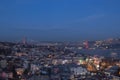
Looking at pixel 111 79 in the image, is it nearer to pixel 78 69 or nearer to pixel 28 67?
pixel 78 69

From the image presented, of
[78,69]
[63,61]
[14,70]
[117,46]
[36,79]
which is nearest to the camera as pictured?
[36,79]

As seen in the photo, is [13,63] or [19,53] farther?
[19,53]

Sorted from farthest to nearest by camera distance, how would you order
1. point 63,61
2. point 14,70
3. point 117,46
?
point 117,46 → point 63,61 → point 14,70

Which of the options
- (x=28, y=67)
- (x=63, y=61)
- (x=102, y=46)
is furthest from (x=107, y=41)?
(x=28, y=67)

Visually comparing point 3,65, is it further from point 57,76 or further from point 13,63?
point 57,76

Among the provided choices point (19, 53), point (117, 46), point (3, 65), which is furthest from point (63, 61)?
point (117, 46)

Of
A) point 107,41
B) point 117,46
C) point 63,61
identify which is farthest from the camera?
point 107,41

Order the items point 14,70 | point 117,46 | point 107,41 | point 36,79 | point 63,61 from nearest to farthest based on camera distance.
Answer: point 36,79, point 14,70, point 63,61, point 117,46, point 107,41

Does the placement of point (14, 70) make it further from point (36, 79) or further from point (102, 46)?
point (102, 46)

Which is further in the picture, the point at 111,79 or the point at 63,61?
the point at 63,61
